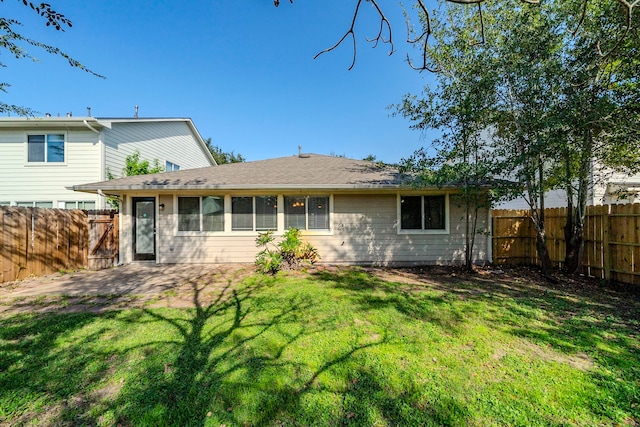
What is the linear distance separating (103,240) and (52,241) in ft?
3.67

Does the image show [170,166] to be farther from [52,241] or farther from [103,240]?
[52,241]

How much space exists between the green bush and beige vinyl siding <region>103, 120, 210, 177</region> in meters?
7.77

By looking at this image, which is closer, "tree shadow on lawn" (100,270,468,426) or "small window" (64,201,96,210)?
"tree shadow on lawn" (100,270,468,426)

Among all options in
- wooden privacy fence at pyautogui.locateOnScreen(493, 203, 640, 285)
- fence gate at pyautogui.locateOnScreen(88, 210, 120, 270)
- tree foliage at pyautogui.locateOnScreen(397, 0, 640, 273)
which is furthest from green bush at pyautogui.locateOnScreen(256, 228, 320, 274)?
wooden privacy fence at pyautogui.locateOnScreen(493, 203, 640, 285)

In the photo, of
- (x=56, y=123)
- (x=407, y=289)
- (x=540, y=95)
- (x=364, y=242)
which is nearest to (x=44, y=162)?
(x=56, y=123)

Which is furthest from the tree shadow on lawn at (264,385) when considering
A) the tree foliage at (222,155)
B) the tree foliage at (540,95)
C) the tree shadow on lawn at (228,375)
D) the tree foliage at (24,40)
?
the tree foliage at (222,155)

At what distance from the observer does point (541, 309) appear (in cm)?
Answer: 445

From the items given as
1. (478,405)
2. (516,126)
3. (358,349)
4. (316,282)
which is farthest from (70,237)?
(516,126)

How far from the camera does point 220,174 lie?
8688 millimetres

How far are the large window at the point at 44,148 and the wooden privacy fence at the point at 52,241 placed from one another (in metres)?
4.49

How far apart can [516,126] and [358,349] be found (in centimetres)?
615

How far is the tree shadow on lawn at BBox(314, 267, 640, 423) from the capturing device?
9.01 feet

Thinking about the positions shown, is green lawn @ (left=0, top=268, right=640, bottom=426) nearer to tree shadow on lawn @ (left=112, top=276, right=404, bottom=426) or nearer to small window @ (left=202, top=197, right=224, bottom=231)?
tree shadow on lawn @ (left=112, top=276, right=404, bottom=426)

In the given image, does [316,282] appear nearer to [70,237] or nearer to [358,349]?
[358,349]
